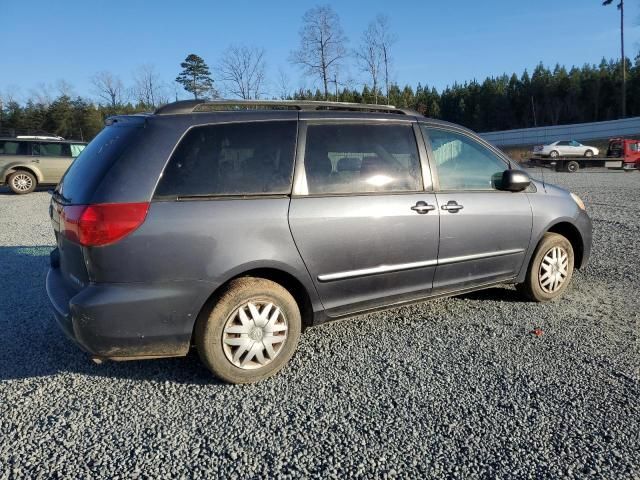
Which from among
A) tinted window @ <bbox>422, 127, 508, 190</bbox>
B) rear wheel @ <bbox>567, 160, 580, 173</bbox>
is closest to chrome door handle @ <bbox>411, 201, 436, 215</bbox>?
tinted window @ <bbox>422, 127, 508, 190</bbox>

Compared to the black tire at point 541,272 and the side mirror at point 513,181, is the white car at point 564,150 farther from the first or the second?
the side mirror at point 513,181

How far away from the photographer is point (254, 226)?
2814 mm

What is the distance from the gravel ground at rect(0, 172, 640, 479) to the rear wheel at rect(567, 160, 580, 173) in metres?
26.0

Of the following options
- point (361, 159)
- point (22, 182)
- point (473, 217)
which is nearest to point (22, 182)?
point (22, 182)

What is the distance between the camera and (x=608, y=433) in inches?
94.8

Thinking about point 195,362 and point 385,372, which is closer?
point 385,372

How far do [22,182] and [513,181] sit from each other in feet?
49.7

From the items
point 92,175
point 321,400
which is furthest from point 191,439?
point 92,175

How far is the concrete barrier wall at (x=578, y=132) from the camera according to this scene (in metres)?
40.4

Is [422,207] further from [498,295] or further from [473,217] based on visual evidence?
[498,295]

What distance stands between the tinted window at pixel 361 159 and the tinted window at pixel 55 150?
572 inches

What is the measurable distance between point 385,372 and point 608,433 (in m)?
1.28

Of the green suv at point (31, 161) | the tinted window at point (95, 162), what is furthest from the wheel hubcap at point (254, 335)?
the green suv at point (31, 161)

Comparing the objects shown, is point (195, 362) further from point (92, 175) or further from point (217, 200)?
point (92, 175)
